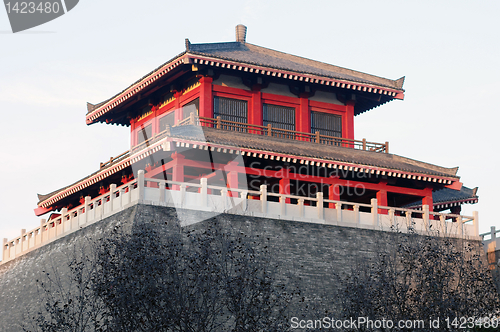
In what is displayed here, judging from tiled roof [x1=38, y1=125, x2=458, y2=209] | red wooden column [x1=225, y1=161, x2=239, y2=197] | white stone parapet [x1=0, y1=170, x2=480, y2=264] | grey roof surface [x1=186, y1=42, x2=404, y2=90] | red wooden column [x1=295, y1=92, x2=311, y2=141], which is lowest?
white stone parapet [x1=0, y1=170, x2=480, y2=264]

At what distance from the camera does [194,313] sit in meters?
19.0

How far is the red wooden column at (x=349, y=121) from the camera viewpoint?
3344cm

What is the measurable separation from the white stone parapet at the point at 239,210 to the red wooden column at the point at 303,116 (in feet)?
10.6

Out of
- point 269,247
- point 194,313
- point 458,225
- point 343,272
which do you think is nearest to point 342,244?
point 343,272

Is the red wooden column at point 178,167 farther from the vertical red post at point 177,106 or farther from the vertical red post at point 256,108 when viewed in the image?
the vertical red post at point 256,108

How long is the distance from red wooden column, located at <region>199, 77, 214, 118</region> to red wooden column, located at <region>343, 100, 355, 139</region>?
20.9 feet

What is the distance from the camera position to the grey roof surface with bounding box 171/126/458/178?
2783 cm

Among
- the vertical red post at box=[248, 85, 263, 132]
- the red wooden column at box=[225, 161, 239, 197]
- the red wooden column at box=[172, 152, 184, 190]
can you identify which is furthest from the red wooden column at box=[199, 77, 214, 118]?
the red wooden column at box=[172, 152, 184, 190]

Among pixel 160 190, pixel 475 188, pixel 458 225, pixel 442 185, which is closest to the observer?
pixel 160 190

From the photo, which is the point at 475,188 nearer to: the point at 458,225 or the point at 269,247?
the point at 458,225

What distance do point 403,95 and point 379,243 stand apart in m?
8.83

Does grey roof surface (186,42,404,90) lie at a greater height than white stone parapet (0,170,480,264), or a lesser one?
greater

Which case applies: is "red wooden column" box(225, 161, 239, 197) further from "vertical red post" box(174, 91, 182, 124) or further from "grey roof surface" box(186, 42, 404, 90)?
"vertical red post" box(174, 91, 182, 124)

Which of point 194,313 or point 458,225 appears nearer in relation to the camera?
point 194,313
